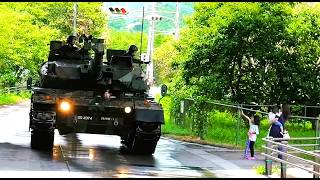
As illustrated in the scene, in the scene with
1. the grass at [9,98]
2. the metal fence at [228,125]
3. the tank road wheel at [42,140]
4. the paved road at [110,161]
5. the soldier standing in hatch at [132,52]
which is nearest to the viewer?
the paved road at [110,161]

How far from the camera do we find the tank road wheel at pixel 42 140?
1698 cm

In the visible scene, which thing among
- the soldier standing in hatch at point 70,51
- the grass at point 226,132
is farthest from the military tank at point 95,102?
the grass at point 226,132

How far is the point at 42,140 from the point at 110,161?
2.53 meters

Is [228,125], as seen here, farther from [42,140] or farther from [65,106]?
[65,106]

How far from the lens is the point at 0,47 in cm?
4022

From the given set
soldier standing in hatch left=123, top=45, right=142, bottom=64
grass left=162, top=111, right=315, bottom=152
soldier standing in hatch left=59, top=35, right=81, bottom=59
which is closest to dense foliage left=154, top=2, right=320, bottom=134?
Result: grass left=162, top=111, right=315, bottom=152

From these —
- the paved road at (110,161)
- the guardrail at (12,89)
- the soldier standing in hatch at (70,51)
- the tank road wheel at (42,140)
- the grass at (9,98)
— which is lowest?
the paved road at (110,161)

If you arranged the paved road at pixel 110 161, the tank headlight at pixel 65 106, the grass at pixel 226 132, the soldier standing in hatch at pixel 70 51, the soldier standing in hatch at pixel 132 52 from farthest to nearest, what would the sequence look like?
the grass at pixel 226 132
the soldier standing in hatch at pixel 132 52
the soldier standing in hatch at pixel 70 51
the tank headlight at pixel 65 106
the paved road at pixel 110 161

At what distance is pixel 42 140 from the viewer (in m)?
17.2

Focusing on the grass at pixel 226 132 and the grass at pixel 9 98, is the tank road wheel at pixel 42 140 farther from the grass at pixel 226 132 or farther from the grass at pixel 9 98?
the grass at pixel 9 98

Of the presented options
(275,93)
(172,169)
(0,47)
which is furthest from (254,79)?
(0,47)

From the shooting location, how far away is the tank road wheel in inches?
669

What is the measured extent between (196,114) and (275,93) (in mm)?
3690

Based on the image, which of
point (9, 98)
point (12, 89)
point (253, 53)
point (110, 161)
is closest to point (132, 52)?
point (110, 161)
